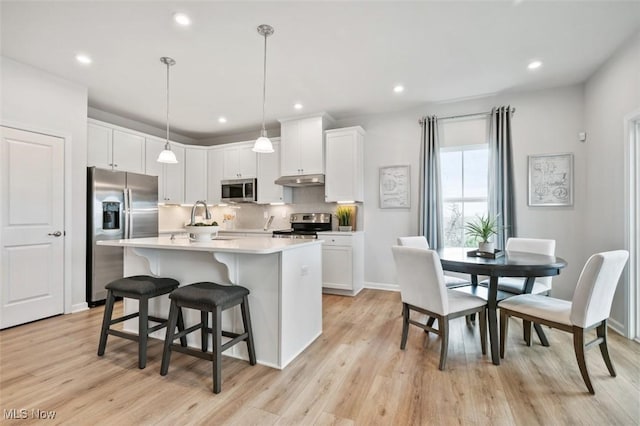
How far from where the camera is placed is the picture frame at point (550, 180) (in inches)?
145

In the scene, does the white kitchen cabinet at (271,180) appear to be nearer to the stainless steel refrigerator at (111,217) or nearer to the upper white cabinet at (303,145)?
the upper white cabinet at (303,145)

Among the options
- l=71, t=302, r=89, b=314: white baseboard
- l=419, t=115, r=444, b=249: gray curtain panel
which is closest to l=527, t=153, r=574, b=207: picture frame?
l=419, t=115, r=444, b=249: gray curtain panel

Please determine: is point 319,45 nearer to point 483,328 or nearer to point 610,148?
point 483,328

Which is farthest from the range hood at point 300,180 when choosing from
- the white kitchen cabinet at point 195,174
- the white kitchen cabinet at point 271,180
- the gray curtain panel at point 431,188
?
the white kitchen cabinet at point 195,174

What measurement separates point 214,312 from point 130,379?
2.64 feet

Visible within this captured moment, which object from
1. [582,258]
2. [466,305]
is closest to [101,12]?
[466,305]

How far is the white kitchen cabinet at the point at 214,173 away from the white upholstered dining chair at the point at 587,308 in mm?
4969

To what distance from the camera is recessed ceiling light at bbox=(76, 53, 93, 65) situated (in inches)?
117

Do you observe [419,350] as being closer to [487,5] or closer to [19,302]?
[487,5]

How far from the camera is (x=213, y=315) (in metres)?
1.99

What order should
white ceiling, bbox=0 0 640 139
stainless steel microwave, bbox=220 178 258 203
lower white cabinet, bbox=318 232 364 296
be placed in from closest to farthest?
white ceiling, bbox=0 0 640 139
lower white cabinet, bbox=318 232 364 296
stainless steel microwave, bbox=220 178 258 203

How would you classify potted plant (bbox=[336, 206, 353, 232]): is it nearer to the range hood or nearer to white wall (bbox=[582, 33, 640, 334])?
the range hood

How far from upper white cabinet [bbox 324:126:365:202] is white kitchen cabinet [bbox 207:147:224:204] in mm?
2201

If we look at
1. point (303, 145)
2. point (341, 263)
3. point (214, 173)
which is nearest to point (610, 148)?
point (341, 263)
